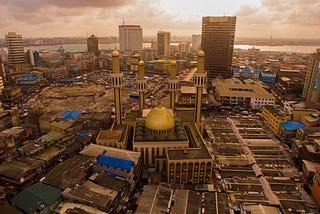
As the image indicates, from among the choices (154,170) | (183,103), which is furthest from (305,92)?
(154,170)

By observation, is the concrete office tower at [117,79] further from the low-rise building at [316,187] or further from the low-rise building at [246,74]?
the low-rise building at [246,74]

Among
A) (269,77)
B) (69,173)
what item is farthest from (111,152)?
(269,77)

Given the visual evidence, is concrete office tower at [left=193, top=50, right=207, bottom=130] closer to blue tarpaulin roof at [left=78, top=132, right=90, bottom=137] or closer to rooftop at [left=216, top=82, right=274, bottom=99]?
blue tarpaulin roof at [left=78, top=132, right=90, bottom=137]

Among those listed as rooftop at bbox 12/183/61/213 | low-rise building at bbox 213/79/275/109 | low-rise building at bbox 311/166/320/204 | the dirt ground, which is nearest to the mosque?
rooftop at bbox 12/183/61/213

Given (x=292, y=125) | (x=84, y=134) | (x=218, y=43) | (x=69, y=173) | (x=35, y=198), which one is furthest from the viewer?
(x=218, y=43)

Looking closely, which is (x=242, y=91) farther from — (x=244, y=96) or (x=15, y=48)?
(x=15, y=48)
